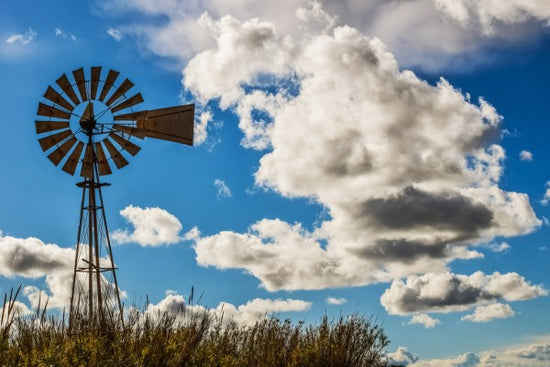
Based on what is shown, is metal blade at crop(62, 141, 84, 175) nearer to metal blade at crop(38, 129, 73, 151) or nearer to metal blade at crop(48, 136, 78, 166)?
metal blade at crop(48, 136, 78, 166)

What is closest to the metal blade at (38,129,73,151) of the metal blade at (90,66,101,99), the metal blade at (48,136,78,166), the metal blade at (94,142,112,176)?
the metal blade at (48,136,78,166)

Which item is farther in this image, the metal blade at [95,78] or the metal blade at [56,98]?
the metal blade at [95,78]

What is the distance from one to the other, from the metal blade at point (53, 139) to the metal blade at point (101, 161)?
0.83m

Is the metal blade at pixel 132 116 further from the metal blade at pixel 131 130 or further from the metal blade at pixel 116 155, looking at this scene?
the metal blade at pixel 116 155

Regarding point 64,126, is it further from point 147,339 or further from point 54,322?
point 147,339

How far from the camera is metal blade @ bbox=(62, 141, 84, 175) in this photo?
16.0 metres

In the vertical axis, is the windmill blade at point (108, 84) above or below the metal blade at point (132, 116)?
above

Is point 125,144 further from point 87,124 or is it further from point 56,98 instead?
point 56,98

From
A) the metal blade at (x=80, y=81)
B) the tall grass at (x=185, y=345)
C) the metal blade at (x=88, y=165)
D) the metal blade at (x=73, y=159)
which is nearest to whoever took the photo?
the tall grass at (x=185, y=345)

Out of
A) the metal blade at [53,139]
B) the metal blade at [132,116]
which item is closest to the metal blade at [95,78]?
the metal blade at [132,116]

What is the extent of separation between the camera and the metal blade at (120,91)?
16473 millimetres

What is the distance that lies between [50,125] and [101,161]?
5.52ft

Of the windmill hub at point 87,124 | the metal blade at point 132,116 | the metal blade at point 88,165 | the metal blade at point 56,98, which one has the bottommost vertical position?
the metal blade at point 88,165

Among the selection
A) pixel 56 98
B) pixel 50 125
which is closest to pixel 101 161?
pixel 50 125
